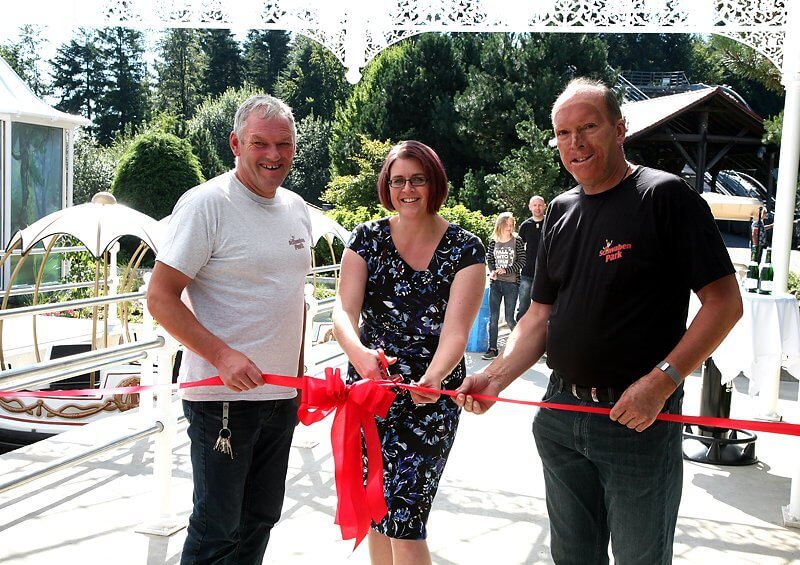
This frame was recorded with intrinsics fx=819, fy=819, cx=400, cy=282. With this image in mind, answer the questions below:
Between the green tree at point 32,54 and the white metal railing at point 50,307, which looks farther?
the green tree at point 32,54

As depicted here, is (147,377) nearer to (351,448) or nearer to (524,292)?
(351,448)

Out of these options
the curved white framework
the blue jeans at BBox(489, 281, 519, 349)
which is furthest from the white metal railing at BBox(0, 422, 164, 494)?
the blue jeans at BBox(489, 281, 519, 349)

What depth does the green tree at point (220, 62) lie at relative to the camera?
199 feet

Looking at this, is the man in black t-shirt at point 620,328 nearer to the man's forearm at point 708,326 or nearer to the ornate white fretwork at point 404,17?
the man's forearm at point 708,326

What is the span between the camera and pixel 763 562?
4.05 m

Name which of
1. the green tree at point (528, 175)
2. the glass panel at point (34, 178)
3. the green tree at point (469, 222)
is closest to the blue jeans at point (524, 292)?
the glass panel at point (34, 178)

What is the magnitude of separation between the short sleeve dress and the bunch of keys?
50 centimetres

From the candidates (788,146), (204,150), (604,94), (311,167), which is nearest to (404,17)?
(788,146)

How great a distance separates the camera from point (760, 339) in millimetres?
5617

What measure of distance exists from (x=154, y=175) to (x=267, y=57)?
3968 centimetres

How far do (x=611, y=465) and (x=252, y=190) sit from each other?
1.51 m

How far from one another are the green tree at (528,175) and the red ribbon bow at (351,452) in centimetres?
2243

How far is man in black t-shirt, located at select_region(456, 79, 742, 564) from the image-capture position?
2.24 metres

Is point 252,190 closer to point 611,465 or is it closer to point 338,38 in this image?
point 611,465
